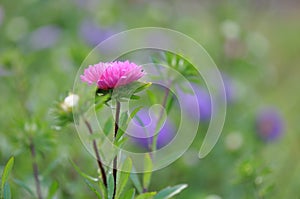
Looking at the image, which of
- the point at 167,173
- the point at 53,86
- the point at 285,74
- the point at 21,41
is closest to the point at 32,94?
the point at 53,86

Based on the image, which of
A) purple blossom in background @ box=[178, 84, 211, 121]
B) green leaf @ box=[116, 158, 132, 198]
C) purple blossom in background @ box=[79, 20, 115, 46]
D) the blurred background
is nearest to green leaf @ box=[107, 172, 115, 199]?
green leaf @ box=[116, 158, 132, 198]

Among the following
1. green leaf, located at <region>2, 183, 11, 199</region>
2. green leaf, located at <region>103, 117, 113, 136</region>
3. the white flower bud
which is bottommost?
green leaf, located at <region>2, 183, 11, 199</region>

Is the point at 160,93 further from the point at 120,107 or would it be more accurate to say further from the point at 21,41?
the point at 120,107

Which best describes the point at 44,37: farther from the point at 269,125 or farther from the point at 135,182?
the point at 135,182

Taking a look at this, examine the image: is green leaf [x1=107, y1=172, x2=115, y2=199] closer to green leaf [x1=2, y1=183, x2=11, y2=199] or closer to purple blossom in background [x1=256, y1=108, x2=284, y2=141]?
green leaf [x1=2, y1=183, x2=11, y2=199]

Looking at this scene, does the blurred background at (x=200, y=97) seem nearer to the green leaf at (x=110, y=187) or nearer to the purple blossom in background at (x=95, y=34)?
the purple blossom in background at (x=95, y=34)

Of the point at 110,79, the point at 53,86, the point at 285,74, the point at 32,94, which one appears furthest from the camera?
the point at 285,74

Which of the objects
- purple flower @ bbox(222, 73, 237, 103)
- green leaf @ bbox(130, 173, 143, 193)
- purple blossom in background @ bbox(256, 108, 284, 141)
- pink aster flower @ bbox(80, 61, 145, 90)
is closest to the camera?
pink aster flower @ bbox(80, 61, 145, 90)

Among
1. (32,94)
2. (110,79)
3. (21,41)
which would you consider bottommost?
(110,79)
